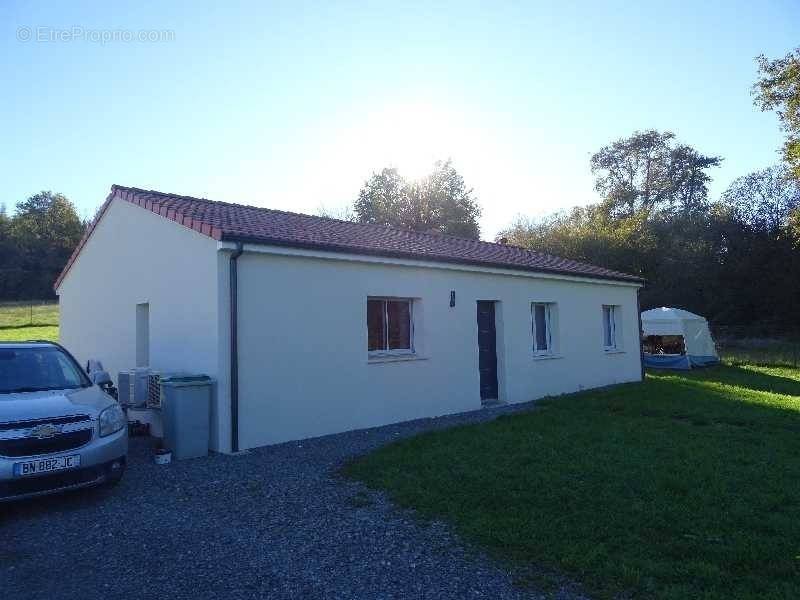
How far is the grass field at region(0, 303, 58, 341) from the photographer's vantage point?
82.1 ft

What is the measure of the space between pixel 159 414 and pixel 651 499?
692 centimetres

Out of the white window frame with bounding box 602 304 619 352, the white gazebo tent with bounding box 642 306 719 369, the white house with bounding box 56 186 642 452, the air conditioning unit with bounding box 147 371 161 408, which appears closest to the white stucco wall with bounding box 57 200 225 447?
the white house with bounding box 56 186 642 452

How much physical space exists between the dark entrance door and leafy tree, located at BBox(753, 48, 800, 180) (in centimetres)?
1723

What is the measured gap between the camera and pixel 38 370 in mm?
6703

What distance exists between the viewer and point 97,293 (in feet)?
39.3

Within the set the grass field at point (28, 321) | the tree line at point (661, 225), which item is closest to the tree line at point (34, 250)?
the tree line at point (661, 225)

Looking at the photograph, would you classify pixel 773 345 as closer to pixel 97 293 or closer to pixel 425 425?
pixel 425 425

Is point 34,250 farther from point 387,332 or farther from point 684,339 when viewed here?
point 684,339

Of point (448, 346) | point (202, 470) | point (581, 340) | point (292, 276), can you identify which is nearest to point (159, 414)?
point (202, 470)

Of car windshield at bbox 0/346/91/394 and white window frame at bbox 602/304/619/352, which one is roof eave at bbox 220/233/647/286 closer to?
white window frame at bbox 602/304/619/352

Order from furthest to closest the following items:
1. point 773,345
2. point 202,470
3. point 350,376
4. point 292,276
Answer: point 773,345
point 350,376
point 292,276
point 202,470

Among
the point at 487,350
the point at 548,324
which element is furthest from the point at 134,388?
the point at 548,324

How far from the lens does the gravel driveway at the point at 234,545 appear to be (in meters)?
3.92

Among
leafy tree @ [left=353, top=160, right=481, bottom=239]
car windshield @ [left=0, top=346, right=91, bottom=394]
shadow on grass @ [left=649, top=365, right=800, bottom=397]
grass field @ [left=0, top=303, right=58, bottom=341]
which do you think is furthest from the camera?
leafy tree @ [left=353, top=160, right=481, bottom=239]
